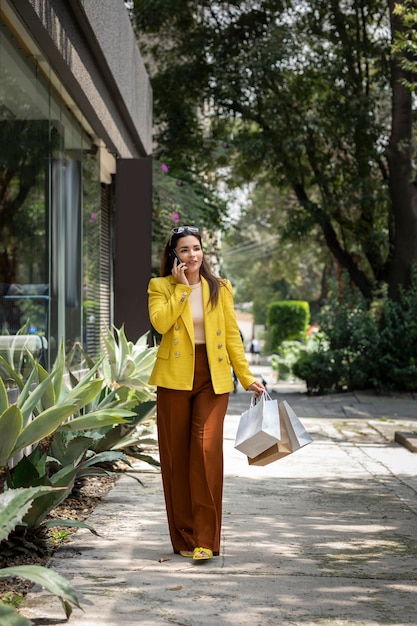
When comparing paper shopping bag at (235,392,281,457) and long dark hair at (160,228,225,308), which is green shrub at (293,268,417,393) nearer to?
long dark hair at (160,228,225,308)

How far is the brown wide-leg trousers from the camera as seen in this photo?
5.31 metres

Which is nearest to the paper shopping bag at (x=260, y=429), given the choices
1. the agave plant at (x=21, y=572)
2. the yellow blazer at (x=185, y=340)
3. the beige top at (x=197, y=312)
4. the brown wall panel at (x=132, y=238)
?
the yellow blazer at (x=185, y=340)

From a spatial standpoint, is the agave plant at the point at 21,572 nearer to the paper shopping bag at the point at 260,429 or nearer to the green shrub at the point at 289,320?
the paper shopping bag at the point at 260,429

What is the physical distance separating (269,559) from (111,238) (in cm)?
978

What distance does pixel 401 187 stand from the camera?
20109 millimetres

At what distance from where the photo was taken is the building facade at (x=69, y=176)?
7637 mm

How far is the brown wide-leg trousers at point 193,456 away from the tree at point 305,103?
15426 millimetres

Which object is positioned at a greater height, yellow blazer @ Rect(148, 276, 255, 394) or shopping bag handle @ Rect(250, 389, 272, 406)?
yellow blazer @ Rect(148, 276, 255, 394)

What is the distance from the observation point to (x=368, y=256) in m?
21.8

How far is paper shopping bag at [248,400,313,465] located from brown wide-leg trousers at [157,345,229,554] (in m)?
0.27

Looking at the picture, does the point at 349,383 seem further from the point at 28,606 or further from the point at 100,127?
the point at 28,606

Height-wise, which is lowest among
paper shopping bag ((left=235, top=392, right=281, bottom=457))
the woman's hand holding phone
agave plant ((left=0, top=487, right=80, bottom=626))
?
agave plant ((left=0, top=487, right=80, bottom=626))

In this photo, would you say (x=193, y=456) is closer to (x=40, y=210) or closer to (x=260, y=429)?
(x=260, y=429)

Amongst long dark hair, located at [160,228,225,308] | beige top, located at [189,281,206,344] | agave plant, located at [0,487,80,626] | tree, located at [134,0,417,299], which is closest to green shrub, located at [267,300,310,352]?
tree, located at [134,0,417,299]
